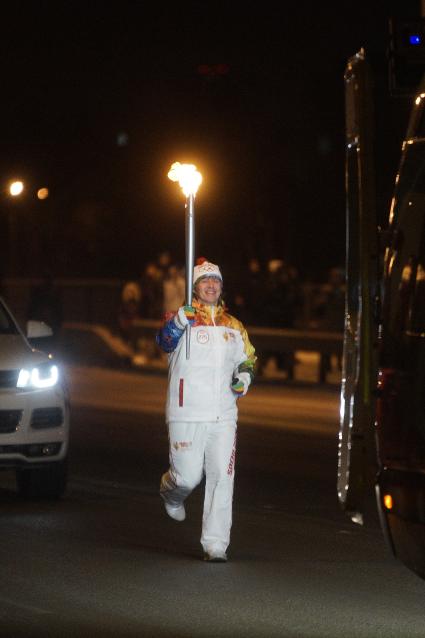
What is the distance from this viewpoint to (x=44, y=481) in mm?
12461

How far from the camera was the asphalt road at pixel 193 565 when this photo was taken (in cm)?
800

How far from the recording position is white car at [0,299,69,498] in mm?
11984

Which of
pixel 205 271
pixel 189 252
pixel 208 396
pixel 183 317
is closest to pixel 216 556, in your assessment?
pixel 208 396

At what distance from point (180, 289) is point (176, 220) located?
2946 centimetres

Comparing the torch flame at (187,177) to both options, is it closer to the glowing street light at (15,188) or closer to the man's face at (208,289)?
the man's face at (208,289)

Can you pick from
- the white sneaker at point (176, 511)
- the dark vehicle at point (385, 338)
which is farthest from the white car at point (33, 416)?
the dark vehicle at point (385, 338)

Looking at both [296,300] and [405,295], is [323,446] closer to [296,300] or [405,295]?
[405,295]

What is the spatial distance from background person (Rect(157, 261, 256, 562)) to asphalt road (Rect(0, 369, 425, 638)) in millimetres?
366

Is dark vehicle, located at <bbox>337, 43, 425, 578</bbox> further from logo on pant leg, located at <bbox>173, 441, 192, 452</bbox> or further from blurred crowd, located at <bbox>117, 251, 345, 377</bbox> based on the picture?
blurred crowd, located at <bbox>117, 251, 345, 377</bbox>

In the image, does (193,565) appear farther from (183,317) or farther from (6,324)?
(6,324)

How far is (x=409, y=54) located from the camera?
27.7ft

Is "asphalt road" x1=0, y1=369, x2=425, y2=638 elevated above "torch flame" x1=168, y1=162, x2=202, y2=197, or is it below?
below

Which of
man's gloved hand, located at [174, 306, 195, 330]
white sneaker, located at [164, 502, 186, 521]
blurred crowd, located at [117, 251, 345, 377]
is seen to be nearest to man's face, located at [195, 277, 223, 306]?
man's gloved hand, located at [174, 306, 195, 330]

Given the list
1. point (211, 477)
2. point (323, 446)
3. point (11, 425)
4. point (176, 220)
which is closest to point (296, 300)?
point (323, 446)
